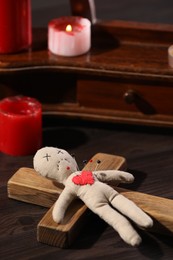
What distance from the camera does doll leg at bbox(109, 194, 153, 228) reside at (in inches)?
28.2

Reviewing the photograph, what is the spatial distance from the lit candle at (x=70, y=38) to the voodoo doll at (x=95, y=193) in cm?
22

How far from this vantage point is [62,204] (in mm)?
739

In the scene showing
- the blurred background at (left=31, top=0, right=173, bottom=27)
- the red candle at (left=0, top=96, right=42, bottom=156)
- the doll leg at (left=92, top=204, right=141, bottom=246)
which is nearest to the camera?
the doll leg at (left=92, top=204, right=141, bottom=246)

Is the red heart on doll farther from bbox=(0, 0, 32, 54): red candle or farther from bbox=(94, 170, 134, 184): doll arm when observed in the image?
bbox=(0, 0, 32, 54): red candle

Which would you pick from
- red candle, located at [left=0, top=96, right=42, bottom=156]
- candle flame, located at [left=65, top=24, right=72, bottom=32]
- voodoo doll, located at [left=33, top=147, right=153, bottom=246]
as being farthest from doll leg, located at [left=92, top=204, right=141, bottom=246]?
candle flame, located at [left=65, top=24, right=72, bottom=32]

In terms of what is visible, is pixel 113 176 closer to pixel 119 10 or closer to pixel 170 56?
pixel 170 56

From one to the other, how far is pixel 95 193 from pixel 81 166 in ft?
0.43

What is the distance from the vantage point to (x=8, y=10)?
942mm

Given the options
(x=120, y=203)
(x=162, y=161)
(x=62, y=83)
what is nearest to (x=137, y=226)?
(x=120, y=203)

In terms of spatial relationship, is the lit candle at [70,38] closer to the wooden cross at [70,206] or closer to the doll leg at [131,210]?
the wooden cross at [70,206]

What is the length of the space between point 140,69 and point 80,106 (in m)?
0.10

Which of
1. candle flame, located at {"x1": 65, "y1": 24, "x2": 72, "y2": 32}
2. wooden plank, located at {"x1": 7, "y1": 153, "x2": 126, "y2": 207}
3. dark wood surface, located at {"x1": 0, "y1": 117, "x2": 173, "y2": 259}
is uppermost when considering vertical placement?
candle flame, located at {"x1": 65, "y1": 24, "x2": 72, "y2": 32}

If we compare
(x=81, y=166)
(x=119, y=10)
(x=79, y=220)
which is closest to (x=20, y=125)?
(x=81, y=166)

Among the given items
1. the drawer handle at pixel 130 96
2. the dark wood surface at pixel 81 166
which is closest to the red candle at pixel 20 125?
the dark wood surface at pixel 81 166
